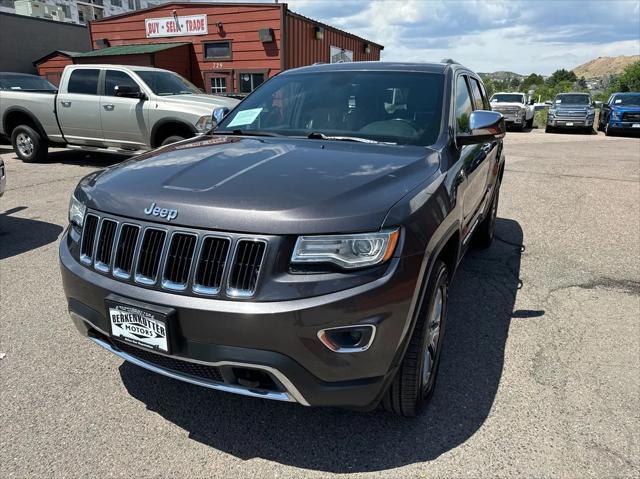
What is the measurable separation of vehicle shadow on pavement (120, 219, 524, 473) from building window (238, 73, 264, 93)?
A: 1521 cm

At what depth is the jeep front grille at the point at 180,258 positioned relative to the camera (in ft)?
6.34

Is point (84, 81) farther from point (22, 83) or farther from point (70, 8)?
point (70, 8)

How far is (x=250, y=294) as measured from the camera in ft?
6.28

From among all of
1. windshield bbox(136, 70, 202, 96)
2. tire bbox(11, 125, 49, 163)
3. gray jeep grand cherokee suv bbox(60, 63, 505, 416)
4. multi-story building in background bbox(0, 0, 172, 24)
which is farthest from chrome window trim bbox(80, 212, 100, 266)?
multi-story building in background bbox(0, 0, 172, 24)

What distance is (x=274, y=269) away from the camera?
6.25ft

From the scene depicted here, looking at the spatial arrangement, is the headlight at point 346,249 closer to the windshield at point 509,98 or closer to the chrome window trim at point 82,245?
the chrome window trim at point 82,245

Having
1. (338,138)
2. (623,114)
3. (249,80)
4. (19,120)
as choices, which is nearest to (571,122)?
(623,114)

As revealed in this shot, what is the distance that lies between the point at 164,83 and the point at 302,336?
28.0 ft

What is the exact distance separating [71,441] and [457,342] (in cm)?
233

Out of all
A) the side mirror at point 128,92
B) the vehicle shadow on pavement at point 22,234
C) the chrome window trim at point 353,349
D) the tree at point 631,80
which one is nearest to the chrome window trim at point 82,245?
the chrome window trim at point 353,349

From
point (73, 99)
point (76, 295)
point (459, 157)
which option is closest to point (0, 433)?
point (76, 295)

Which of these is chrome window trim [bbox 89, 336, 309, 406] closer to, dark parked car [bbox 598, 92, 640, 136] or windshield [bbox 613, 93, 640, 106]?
dark parked car [bbox 598, 92, 640, 136]

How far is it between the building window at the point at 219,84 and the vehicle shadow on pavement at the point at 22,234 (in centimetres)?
1265

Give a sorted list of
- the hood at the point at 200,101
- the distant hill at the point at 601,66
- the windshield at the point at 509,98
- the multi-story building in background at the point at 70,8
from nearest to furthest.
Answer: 1. the hood at the point at 200,101
2. the windshield at the point at 509,98
3. the multi-story building in background at the point at 70,8
4. the distant hill at the point at 601,66
